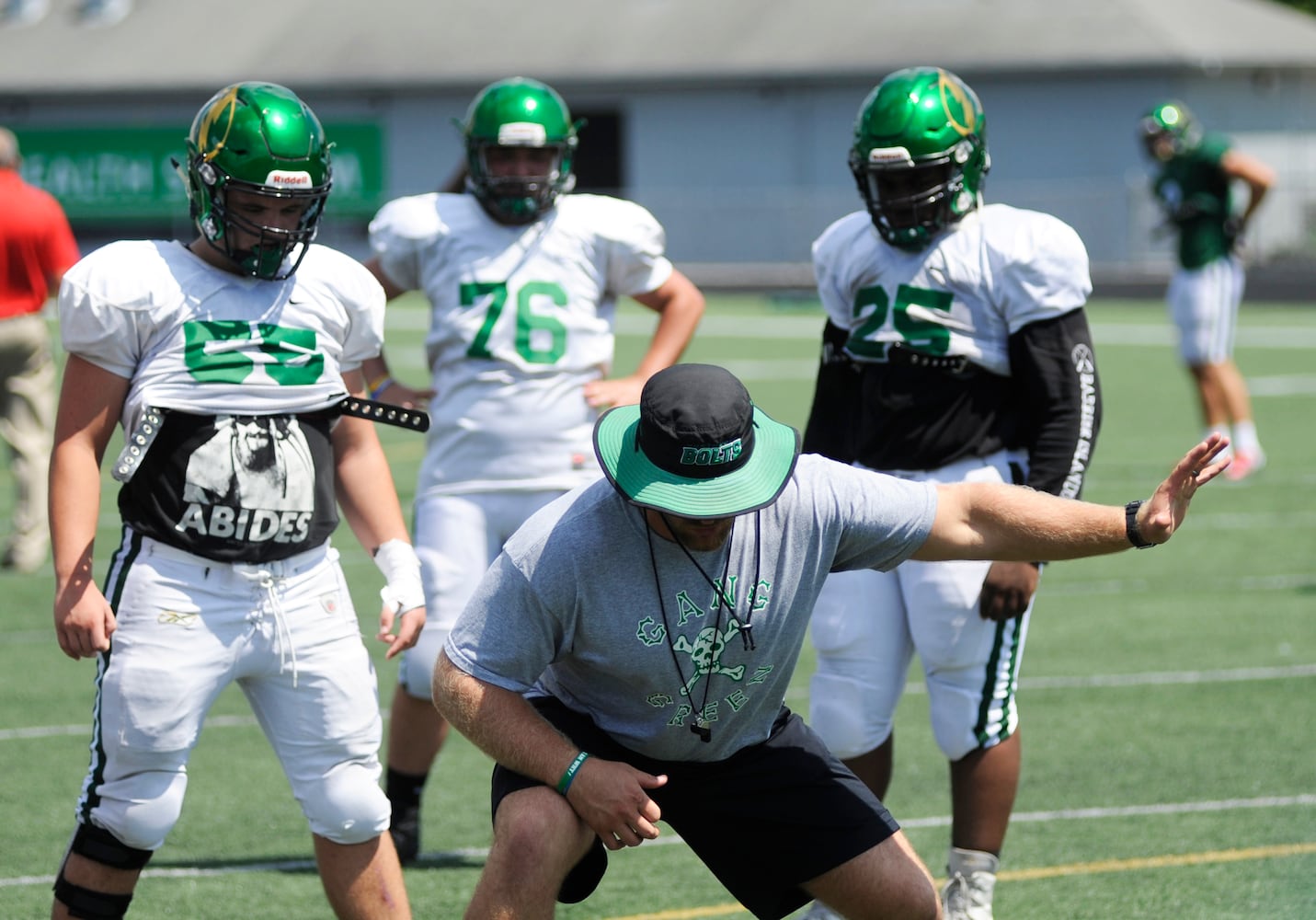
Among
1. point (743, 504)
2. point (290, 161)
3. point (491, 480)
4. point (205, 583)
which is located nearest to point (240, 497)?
point (205, 583)

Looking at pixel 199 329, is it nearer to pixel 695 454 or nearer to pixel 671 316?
pixel 695 454

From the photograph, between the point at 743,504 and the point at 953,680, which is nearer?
the point at 743,504

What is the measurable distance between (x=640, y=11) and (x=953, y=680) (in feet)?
110

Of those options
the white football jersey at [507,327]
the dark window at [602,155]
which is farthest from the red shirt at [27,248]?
the dark window at [602,155]

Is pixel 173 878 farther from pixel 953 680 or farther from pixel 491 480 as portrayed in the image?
pixel 953 680

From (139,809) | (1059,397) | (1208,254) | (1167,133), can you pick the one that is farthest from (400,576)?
(1167,133)

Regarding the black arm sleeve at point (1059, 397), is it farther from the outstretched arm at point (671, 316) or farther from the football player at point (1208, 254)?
the football player at point (1208, 254)

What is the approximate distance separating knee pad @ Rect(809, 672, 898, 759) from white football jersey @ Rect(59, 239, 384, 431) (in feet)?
4.81

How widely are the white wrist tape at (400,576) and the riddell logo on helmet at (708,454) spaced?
1010 mm

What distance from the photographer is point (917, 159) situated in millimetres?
4715

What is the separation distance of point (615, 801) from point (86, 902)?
4.11ft

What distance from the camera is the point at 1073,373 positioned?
4.68 metres

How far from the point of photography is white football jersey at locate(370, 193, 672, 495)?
564 cm

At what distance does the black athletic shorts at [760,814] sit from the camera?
392 cm
